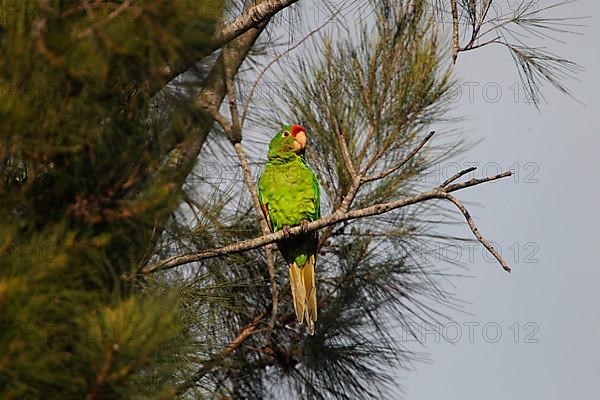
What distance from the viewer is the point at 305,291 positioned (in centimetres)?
279

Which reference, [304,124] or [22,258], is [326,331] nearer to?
[304,124]

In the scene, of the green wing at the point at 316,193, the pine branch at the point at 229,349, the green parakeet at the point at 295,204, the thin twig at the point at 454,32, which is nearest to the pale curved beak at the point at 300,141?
the green parakeet at the point at 295,204

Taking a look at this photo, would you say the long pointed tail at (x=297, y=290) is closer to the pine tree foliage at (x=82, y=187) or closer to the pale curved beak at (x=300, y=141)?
the pale curved beak at (x=300, y=141)

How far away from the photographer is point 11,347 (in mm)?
1097

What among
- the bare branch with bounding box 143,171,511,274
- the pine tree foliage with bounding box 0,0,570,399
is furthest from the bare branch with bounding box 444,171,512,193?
the pine tree foliage with bounding box 0,0,570,399

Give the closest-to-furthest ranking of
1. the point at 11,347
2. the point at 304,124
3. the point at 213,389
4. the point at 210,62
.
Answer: the point at 11,347 < the point at 210,62 < the point at 213,389 < the point at 304,124

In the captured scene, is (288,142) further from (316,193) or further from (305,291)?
(305,291)

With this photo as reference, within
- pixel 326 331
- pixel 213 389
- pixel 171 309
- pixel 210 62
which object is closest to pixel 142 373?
pixel 171 309

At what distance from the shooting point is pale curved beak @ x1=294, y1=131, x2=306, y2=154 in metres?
2.80

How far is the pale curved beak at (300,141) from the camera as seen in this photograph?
2805mm

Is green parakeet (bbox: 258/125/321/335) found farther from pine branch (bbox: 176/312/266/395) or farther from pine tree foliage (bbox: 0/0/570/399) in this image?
pine tree foliage (bbox: 0/0/570/399)

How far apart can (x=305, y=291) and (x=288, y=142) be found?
0.55 meters

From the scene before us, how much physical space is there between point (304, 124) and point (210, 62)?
140cm

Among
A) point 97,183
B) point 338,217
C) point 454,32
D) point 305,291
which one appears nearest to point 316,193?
point 305,291
